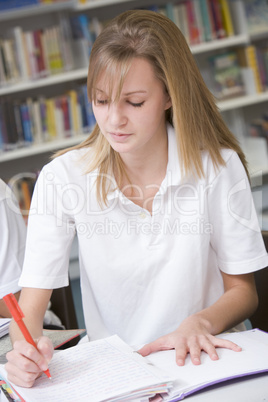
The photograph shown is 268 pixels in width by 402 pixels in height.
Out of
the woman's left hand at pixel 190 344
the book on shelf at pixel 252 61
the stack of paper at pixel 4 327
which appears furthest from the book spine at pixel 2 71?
the woman's left hand at pixel 190 344

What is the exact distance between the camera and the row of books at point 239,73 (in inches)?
158

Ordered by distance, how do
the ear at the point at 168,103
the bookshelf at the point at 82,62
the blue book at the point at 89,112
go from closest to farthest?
the ear at the point at 168,103, the bookshelf at the point at 82,62, the blue book at the point at 89,112

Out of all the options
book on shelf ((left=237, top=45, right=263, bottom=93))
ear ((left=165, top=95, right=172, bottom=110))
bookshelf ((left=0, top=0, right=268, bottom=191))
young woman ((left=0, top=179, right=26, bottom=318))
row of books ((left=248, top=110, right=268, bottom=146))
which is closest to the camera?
ear ((left=165, top=95, right=172, bottom=110))

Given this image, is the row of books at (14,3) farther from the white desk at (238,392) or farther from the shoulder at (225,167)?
the white desk at (238,392)

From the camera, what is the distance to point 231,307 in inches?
51.2

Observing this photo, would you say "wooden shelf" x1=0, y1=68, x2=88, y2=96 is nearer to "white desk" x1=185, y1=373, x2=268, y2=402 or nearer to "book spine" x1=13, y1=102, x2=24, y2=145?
"book spine" x1=13, y1=102, x2=24, y2=145

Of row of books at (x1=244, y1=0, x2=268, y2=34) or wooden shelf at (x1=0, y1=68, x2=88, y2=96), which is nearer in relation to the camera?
wooden shelf at (x1=0, y1=68, x2=88, y2=96)

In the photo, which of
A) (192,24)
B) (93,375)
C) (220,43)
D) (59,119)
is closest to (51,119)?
(59,119)

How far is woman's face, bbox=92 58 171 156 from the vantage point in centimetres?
125

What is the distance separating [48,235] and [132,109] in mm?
338

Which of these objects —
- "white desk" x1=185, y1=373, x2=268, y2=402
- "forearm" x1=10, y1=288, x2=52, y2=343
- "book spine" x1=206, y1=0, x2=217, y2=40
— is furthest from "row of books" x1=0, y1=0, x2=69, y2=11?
"white desk" x1=185, y1=373, x2=268, y2=402

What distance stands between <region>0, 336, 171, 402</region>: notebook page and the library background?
2.33m

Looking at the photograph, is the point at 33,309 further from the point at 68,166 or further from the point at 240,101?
the point at 240,101

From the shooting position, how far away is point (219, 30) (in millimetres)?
3949
